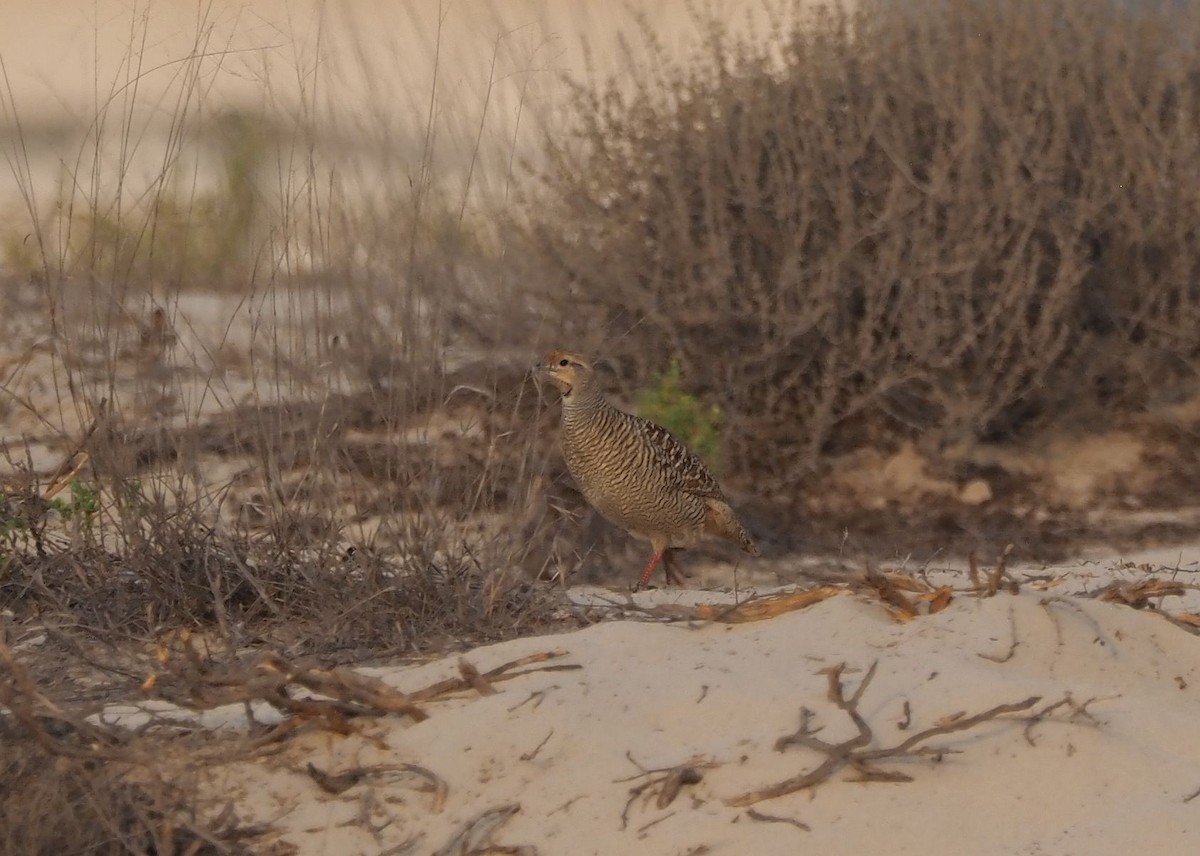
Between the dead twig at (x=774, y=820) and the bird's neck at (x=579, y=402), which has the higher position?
the bird's neck at (x=579, y=402)

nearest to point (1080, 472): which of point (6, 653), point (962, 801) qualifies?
point (962, 801)

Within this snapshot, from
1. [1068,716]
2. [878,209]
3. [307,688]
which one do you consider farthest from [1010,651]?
[878,209]

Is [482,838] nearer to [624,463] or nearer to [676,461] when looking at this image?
[624,463]

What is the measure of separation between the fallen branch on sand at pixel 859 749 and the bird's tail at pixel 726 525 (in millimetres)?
3432

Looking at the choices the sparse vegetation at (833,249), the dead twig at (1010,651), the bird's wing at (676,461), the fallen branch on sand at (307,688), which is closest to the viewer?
the fallen branch on sand at (307,688)

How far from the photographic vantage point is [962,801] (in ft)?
9.70

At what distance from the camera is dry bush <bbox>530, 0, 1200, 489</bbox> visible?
693 cm

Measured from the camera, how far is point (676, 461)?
253 inches

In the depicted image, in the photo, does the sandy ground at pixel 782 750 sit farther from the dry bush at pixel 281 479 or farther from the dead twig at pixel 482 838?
the dry bush at pixel 281 479

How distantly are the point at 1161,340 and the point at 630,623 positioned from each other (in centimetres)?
440

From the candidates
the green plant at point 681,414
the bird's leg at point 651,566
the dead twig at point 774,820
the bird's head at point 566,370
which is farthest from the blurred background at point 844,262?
the dead twig at point 774,820

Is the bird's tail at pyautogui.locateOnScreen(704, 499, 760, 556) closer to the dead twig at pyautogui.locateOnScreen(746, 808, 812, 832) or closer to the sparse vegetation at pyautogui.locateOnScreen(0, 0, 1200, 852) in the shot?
Answer: the sparse vegetation at pyautogui.locateOnScreen(0, 0, 1200, 852)

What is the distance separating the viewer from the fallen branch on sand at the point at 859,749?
Result: 2.97 metres

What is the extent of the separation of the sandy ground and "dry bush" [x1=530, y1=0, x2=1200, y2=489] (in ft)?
11.3
